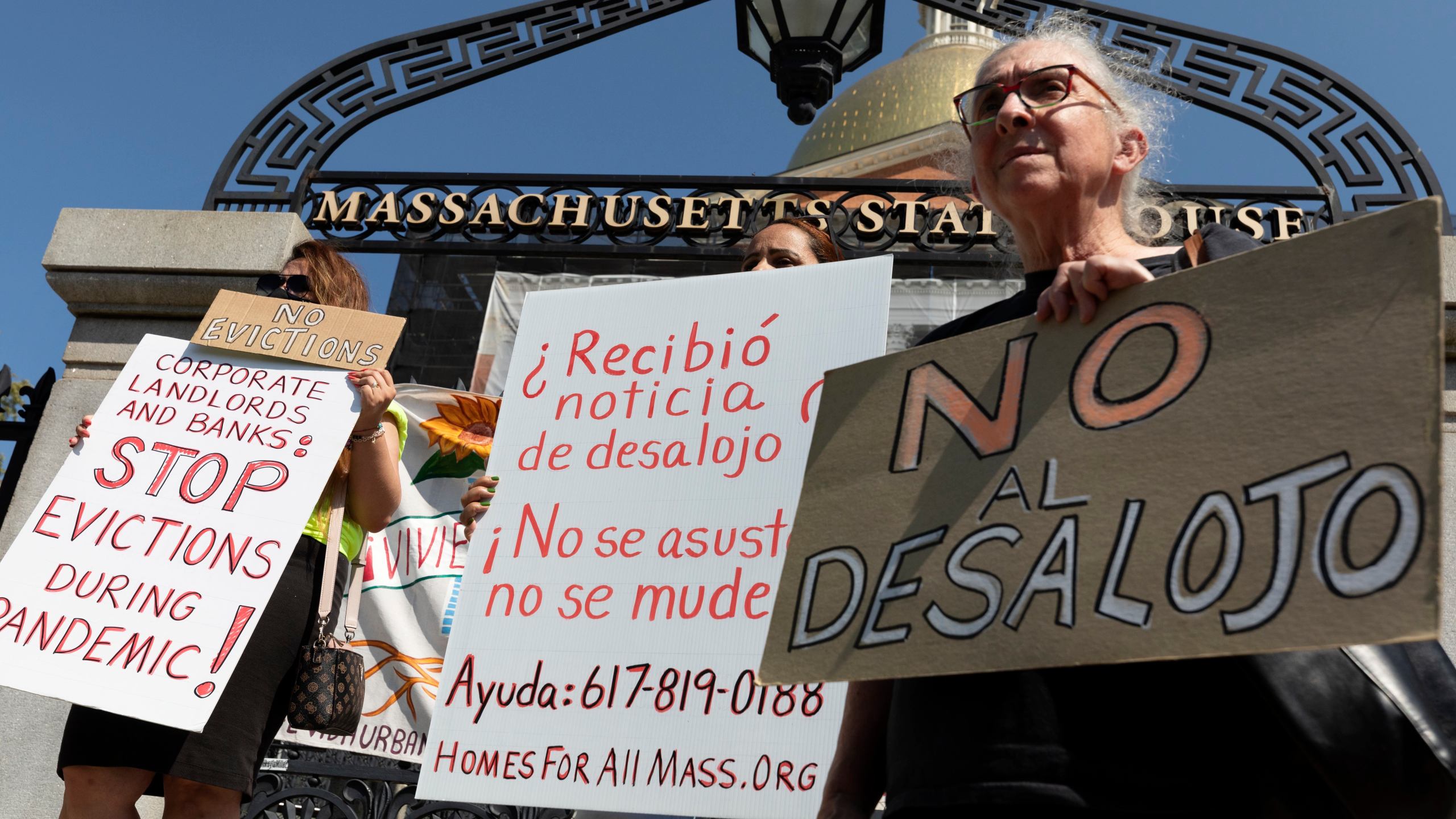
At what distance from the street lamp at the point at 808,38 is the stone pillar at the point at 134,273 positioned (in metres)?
2.06

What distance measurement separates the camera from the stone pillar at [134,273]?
468cm

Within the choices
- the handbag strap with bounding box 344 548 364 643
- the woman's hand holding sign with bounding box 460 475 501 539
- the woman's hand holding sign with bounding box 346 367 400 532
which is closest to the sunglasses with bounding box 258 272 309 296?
the woman's hand holding sign with bounding box 346 367 400 532

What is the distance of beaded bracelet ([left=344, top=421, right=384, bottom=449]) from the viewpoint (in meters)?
3.11

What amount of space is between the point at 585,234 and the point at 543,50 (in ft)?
2.88

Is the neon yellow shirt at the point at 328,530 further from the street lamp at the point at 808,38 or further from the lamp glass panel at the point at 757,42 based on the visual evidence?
the lamp glass panel at the point at 757,42

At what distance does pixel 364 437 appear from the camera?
312cm

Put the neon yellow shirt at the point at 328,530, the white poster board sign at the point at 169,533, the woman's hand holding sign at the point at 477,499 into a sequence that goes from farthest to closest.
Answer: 1. the neon yellow shirt at the point at 328,530
2. the woman's hand holding sign at the point at 477,499
3. the white poster board sign at the point at 169,533

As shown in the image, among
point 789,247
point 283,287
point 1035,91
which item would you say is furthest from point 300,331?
point 1035,91

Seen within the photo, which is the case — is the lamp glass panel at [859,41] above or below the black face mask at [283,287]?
above

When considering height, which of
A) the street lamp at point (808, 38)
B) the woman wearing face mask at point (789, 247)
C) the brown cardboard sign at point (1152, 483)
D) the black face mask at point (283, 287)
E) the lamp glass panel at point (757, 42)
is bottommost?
the brown cardboard sign at point (1152, 483)

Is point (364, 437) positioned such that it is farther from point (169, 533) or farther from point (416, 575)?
point (416, 575)

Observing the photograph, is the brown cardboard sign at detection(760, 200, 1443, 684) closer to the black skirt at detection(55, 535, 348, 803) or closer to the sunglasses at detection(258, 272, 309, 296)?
the black skirt at detection(55, 535, 348, 803)

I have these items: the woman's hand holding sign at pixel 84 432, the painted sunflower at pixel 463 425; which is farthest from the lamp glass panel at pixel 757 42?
the woman's hand holding sign at pixel 84 432

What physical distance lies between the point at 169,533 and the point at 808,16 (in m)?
3.39
